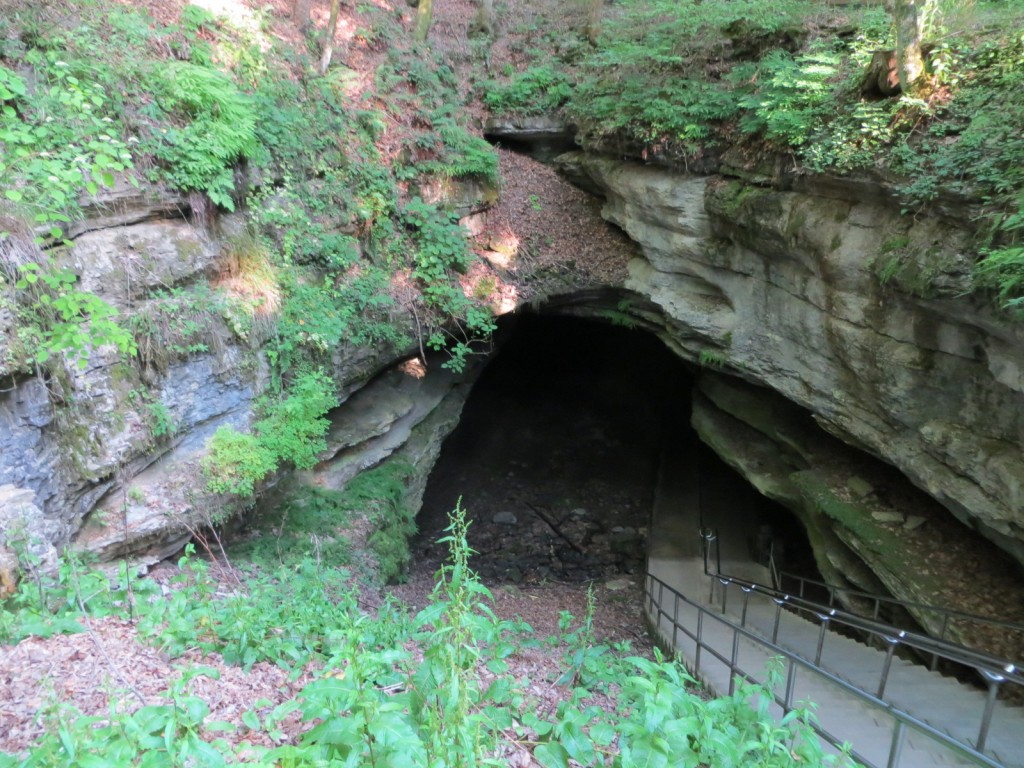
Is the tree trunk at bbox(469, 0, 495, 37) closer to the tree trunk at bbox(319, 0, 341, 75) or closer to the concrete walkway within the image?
the tree trunk at bbox(319, 0, 341, 75)

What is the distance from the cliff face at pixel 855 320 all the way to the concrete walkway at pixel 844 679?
2.00 metres

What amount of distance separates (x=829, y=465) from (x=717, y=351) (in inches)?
93.2

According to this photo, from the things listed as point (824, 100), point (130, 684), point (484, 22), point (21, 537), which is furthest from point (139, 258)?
point (484, 22)

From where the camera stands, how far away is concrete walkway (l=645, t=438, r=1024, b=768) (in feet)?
14.6

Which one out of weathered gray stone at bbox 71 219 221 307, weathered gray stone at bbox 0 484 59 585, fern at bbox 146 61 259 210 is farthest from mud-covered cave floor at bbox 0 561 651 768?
fern at bbox 146 61 259 210

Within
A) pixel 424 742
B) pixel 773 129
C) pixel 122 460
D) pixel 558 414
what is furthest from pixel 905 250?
pixel 558 414

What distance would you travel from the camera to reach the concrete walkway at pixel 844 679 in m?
4.46

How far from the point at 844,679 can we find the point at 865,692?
4.84 ft

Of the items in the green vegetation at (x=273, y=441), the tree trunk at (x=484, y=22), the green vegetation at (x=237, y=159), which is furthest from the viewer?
the tree trunk at (x=484, y=22)

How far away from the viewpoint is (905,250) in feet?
21.3

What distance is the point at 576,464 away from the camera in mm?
14266

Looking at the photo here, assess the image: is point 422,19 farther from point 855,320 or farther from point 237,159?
point 855,320

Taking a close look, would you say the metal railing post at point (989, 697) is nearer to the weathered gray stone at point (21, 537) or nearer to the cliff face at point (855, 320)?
the cliff face at point (855, 320)

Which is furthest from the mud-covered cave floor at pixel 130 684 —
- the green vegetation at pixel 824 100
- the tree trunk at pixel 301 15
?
the tree trunk at pixel 301 15
